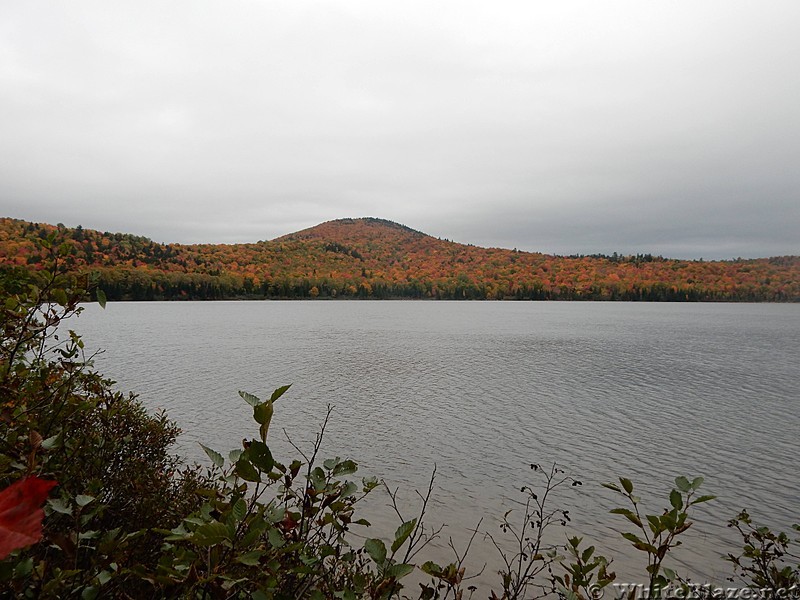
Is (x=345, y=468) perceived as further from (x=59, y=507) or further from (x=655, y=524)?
(x=655, y=524)

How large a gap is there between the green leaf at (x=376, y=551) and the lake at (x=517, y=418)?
793 cm

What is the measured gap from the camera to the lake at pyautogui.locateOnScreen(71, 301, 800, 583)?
42.5ft

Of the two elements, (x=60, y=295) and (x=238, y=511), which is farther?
(x=60, y=295)

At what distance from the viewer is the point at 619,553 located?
10.2m

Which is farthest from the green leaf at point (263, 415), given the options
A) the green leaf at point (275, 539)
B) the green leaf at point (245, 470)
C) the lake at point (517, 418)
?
the lake at point (517, 418)

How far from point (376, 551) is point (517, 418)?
817 inches

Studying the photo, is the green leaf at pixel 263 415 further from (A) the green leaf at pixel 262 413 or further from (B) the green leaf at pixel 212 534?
(B) the green leaf at pixel 212 534

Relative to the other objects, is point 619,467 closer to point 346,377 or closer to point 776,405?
point 776,405

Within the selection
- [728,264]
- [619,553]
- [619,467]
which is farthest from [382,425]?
[728,264]

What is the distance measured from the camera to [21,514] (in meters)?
0.68

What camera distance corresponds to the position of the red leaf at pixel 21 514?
0.64 m

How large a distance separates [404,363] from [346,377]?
25.4 ft

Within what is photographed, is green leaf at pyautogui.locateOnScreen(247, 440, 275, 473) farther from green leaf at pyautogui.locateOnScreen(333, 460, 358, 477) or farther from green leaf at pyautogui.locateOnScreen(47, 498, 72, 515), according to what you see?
green leaf at pyautogui.locateOnScreen(47, 498, 72, 515)

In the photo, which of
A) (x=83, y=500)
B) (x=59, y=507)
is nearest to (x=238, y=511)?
(x=83, y=500)
